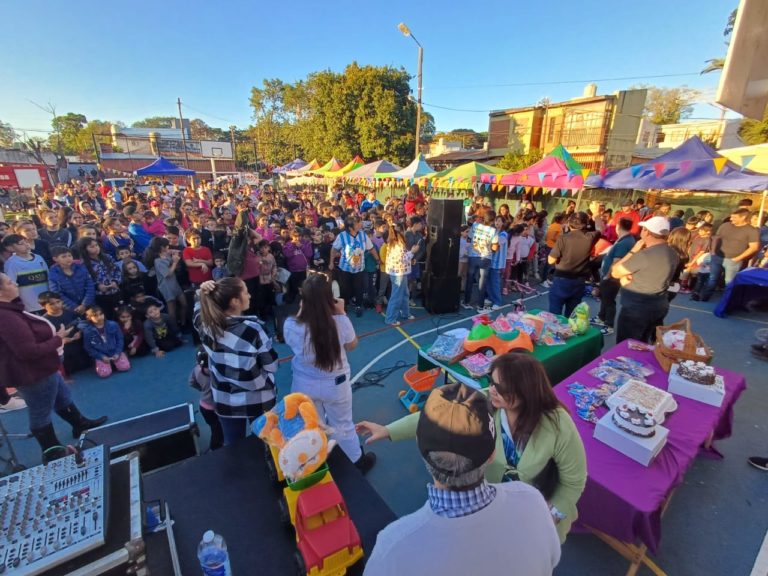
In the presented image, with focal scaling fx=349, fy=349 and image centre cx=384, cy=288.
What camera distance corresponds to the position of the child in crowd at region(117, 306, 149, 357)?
485 centimetres

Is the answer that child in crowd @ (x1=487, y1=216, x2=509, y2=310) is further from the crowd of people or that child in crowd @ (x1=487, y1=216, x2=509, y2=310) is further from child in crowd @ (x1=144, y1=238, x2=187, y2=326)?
child in crowd @ (x1=144, y1=238, x2=187, y2=326)

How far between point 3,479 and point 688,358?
4.54 metres

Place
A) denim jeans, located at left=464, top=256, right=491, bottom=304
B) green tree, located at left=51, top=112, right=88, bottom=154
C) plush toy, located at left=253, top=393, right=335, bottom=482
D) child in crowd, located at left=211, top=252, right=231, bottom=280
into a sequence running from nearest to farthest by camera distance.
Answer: plush toy, located at left=253, top=393, right=335, bottom=482 → child in crowd, located at left=211, top=252, right=231, bottom=280 → denim jeans, located at left=464, top=256, right=491, bottom=304 → green tree, located at left=51, top=112, right=88, bottom=154

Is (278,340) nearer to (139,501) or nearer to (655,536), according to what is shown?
(139,501)

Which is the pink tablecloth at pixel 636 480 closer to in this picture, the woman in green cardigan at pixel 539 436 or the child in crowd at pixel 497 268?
the woman in green cardigan at pixel 539 436

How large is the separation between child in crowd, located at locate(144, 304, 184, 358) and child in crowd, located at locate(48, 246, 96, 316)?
2.31 ft

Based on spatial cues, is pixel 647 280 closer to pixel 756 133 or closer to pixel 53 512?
pixel 53 512

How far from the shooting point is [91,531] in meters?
1.09

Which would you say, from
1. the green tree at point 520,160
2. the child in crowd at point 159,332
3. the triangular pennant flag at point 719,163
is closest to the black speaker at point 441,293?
the child in crowd at point 159,332

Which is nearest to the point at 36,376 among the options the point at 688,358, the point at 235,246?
the point at 235,246

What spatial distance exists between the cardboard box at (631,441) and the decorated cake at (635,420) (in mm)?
29

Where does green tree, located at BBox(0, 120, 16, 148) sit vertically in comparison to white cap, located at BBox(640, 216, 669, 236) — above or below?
above

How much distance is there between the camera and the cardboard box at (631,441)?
86.4 inches

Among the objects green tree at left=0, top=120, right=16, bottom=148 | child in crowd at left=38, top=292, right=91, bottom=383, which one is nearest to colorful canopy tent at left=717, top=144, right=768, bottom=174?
child in crowd at left=38, top=292, right=91, bottom=383
